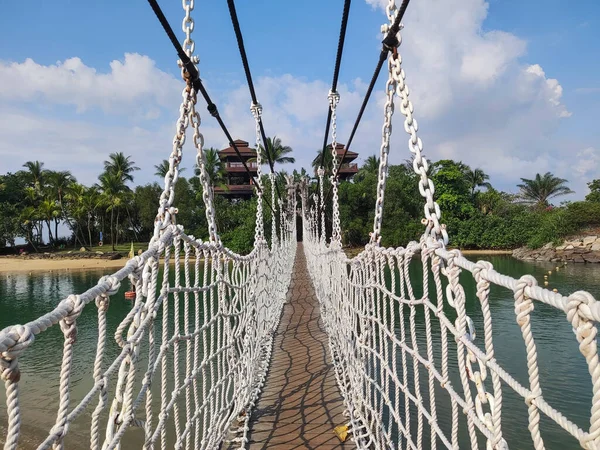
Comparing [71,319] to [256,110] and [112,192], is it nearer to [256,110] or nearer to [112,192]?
[256,110]

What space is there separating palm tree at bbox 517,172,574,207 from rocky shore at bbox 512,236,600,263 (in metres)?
7.64

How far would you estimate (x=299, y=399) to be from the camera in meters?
2.11

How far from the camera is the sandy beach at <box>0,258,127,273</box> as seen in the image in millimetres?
17453

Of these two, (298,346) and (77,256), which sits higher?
(298,346)

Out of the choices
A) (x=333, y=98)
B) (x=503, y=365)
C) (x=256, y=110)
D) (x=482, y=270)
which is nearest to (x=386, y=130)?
(x=482, y=270)

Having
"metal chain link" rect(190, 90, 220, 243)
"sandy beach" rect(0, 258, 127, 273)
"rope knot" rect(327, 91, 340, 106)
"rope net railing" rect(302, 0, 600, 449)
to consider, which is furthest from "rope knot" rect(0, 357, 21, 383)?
"sandy beach" rect(0, 258, 127, 273)

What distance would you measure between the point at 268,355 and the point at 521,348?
4.08 meters

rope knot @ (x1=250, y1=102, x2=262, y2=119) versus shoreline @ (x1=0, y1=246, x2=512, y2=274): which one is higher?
rope knot @ (x1=250, y1=102, x2=262, y2=119)

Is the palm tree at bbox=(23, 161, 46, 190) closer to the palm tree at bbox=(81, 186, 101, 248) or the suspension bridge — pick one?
the palm tree at bbox=(81, 186, 101, 248)

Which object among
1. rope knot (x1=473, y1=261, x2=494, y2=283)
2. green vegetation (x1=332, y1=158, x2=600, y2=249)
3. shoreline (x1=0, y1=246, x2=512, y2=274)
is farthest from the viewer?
green vegetation (x1=332, y1=158, x2=600, y2=249)

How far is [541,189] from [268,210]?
17.2 m

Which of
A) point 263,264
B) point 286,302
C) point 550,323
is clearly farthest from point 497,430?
point 550,323

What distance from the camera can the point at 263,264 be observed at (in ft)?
10.8

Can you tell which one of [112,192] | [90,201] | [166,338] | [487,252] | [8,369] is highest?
[112,192]
